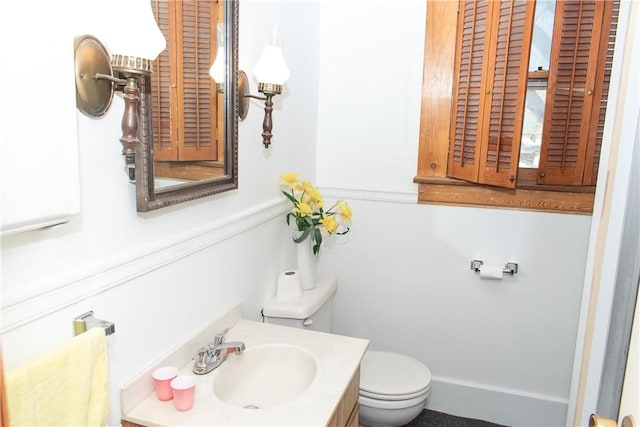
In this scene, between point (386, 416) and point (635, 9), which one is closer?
point (635, 9)

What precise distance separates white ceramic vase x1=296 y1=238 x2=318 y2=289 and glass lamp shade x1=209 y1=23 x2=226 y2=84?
0.86m

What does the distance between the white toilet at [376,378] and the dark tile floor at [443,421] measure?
0.35 metres

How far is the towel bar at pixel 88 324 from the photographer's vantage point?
1.00 meters

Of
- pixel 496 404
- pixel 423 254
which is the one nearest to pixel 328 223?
pixel 423 254

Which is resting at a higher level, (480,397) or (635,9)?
(635,9)

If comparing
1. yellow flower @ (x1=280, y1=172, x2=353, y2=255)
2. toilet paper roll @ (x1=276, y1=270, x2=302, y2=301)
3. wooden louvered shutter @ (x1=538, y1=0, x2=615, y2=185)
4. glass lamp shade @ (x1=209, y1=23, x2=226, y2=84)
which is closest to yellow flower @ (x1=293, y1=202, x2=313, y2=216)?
yellow flower @ (x1=280, y1=172, x2=353, y2=255)

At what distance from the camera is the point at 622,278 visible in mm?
850

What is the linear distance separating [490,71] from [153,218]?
155 cm

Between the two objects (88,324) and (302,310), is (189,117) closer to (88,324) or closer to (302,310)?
(88,324)

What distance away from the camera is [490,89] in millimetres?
2043

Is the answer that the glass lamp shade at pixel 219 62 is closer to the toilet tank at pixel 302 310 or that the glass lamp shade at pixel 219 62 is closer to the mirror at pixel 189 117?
the mirror at pixel 189 117

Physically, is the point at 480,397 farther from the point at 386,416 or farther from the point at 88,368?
the point at 88,368

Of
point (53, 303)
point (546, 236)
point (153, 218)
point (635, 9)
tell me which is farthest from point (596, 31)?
point (53, 303)

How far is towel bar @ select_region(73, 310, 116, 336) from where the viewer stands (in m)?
1.00
